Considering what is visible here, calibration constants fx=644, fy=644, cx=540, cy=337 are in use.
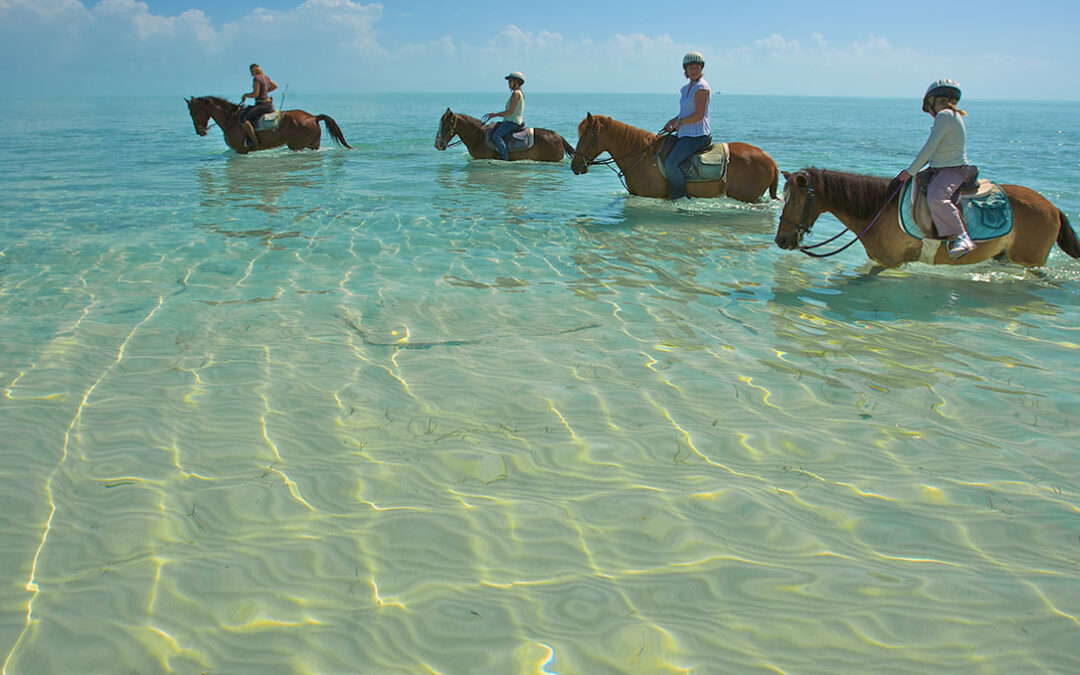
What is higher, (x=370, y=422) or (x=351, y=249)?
(x=351, y=249)

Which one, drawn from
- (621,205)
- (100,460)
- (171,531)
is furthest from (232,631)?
(621,205)

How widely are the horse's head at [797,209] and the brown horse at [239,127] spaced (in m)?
15.9

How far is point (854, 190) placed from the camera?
723 centimetres

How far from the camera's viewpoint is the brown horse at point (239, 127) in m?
18.9

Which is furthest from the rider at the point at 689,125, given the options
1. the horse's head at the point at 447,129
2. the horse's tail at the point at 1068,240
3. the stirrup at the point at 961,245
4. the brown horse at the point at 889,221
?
the horse's head at the point at 447,129

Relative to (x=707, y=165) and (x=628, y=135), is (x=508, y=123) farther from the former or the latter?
(x=707, y=165)

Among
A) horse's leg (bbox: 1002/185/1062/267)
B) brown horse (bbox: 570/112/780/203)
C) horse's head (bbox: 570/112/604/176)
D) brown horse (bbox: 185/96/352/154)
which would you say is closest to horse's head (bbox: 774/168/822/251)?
horse's leg (bbox: 1002/185/1062/267)

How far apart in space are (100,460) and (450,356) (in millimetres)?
2367

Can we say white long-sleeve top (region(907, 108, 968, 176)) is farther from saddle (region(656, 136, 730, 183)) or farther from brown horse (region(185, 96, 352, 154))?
brown horse (region(185, 96, 352, 154))

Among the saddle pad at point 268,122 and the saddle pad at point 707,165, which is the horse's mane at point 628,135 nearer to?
the saddle pad at point 707,165

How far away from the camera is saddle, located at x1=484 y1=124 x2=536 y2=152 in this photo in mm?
17578

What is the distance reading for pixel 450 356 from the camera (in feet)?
16.8

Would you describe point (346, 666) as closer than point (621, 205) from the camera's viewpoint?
Yes

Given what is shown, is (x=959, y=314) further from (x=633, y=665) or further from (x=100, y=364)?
(x=100, y=364)
